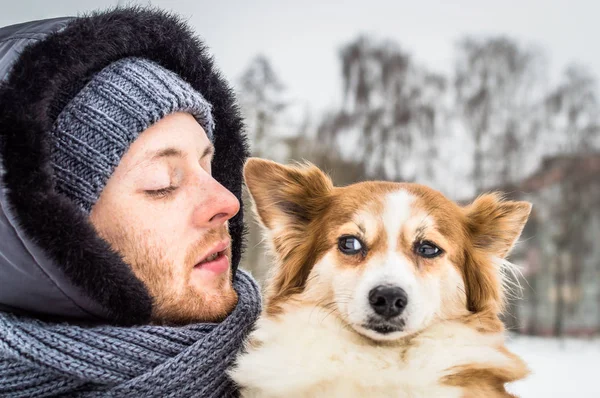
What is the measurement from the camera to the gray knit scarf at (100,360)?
181cm

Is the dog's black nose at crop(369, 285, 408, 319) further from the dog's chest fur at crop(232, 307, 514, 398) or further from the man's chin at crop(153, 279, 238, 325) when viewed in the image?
the man's chin at crop(153, 279, 238, 325)

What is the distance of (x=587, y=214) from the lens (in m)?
13.6

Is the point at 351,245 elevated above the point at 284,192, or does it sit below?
below

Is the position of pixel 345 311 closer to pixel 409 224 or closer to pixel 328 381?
pixel 328 381

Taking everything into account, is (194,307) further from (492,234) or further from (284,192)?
(492,234)

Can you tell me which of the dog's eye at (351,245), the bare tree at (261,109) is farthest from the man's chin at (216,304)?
the bare tree at (261,109)

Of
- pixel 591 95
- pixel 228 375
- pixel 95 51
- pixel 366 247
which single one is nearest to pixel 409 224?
pixel 366 247

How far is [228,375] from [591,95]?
13.7 m

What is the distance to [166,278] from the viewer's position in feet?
6.86

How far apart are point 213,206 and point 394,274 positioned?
26.2 inches

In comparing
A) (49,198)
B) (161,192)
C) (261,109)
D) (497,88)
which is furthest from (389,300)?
(497,88)

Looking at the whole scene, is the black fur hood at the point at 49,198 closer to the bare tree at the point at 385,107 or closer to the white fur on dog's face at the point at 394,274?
the white fur on dog's face at the point at 394,274

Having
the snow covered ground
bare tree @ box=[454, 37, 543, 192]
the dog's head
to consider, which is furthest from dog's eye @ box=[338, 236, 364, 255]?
bare tree @ box=[454, 37, 543, 192]

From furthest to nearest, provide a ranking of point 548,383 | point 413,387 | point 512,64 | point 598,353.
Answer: point 512,64 → point 598,353 → point 548,383 → point 413,387
